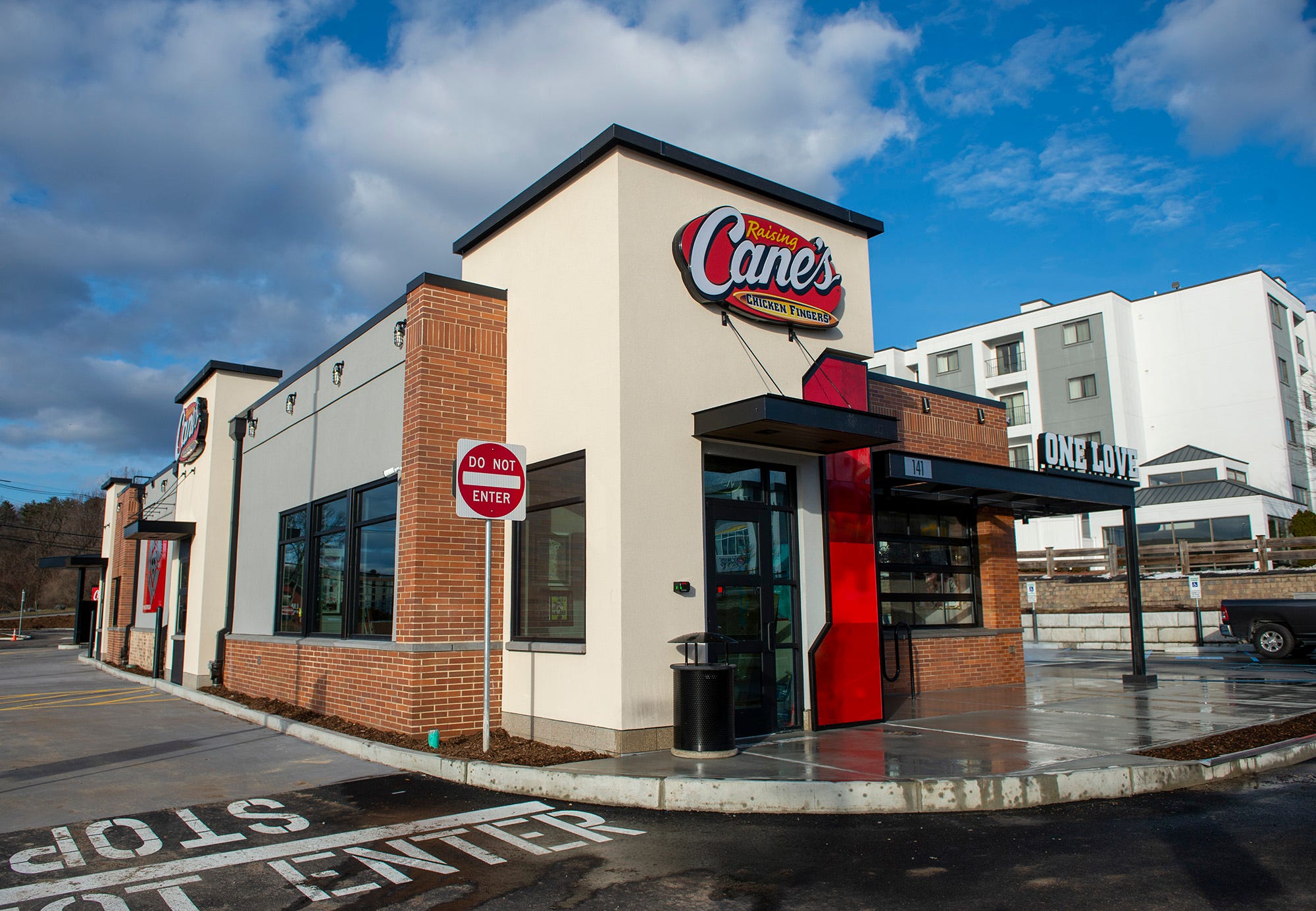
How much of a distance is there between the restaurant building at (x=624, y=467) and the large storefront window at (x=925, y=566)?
77 centimetres

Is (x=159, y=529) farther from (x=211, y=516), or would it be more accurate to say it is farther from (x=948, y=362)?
(x=948, y=362)

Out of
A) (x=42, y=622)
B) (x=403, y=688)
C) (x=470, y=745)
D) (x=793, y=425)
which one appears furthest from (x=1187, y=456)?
(x=42, y=622)

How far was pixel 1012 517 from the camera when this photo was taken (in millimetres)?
15375

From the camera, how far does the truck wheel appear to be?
19.2 m

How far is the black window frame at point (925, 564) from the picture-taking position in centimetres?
1345

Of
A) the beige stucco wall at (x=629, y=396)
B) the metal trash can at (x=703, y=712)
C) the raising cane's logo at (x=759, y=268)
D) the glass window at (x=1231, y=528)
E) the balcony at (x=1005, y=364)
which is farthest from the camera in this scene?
the balcony at (x=1005, y=364)

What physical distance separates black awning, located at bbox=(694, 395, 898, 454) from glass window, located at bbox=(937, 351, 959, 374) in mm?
46601

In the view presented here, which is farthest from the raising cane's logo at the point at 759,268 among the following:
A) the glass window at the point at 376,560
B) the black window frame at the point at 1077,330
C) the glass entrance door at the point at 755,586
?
the black window frame at the point at 1077,330

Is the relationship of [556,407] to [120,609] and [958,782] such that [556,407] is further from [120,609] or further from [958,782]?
[120,609]

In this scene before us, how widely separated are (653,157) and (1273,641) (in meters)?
17.9

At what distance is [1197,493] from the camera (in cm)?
4156

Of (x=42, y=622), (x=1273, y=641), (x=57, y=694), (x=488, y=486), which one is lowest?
(x=57, y=694)

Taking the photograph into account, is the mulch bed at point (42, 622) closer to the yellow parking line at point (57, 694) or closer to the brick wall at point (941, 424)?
the yellow parking line at point (57, 694)

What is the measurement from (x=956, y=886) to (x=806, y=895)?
84 cm
